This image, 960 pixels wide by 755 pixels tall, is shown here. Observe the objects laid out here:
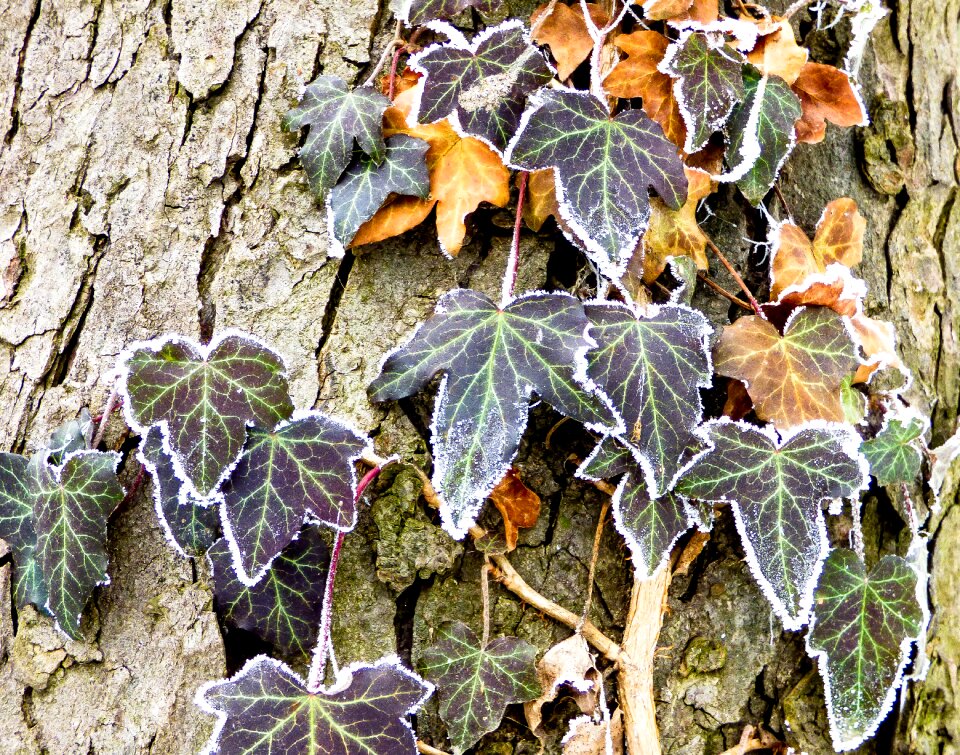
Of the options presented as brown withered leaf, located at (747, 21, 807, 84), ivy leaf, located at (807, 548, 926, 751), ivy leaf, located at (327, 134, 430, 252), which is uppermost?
ivy leaf, located at (327, 134, 430, 252)

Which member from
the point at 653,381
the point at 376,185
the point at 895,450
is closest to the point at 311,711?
the point at 653,381

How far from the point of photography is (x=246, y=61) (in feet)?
4.56

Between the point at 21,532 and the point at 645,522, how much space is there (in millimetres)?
1048

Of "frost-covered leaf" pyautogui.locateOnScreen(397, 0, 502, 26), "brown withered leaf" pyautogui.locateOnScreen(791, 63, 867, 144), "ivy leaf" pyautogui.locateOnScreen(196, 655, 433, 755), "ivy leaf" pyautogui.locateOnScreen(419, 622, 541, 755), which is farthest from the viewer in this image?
"brown withered leaf" pyautogui.locateOnScreen(791, 63, 867, 144)

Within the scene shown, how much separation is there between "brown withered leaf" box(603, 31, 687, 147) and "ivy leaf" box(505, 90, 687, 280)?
0.14 metres

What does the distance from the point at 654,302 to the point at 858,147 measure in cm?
66

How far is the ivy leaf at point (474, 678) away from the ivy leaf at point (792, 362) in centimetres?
58

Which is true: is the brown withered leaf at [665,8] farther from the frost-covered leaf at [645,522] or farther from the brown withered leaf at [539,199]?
the frost-covered leaf at [645,522]

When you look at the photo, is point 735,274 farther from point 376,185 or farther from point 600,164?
point 376,185

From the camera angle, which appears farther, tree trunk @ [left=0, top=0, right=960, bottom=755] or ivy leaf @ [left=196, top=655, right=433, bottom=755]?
tree trunk @ [left=0, top=0, right=960, bottom=755]

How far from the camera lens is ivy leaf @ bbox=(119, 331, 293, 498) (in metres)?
1.13

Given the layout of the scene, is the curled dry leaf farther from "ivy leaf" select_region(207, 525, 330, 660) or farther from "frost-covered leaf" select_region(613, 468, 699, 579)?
"ivy leaf" select_region(207, 525, 330, 660)

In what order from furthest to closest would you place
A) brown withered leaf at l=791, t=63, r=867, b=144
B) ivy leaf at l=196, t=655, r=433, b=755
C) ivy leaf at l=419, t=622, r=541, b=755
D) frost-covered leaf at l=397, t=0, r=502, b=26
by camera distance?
brown withered leaf at l=791, t=63, r=867, b=144 → frost-covered leaf at l=397, t=0, r=502, b=26 → ivy leaf at l=419, t=622, r=541, b=755 → ivy leaf at l=196, t=655, r=433, b=755

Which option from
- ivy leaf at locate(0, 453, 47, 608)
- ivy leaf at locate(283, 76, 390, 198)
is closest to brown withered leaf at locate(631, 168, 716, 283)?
ivy leaf at locate(283, 76, 390, 198)
